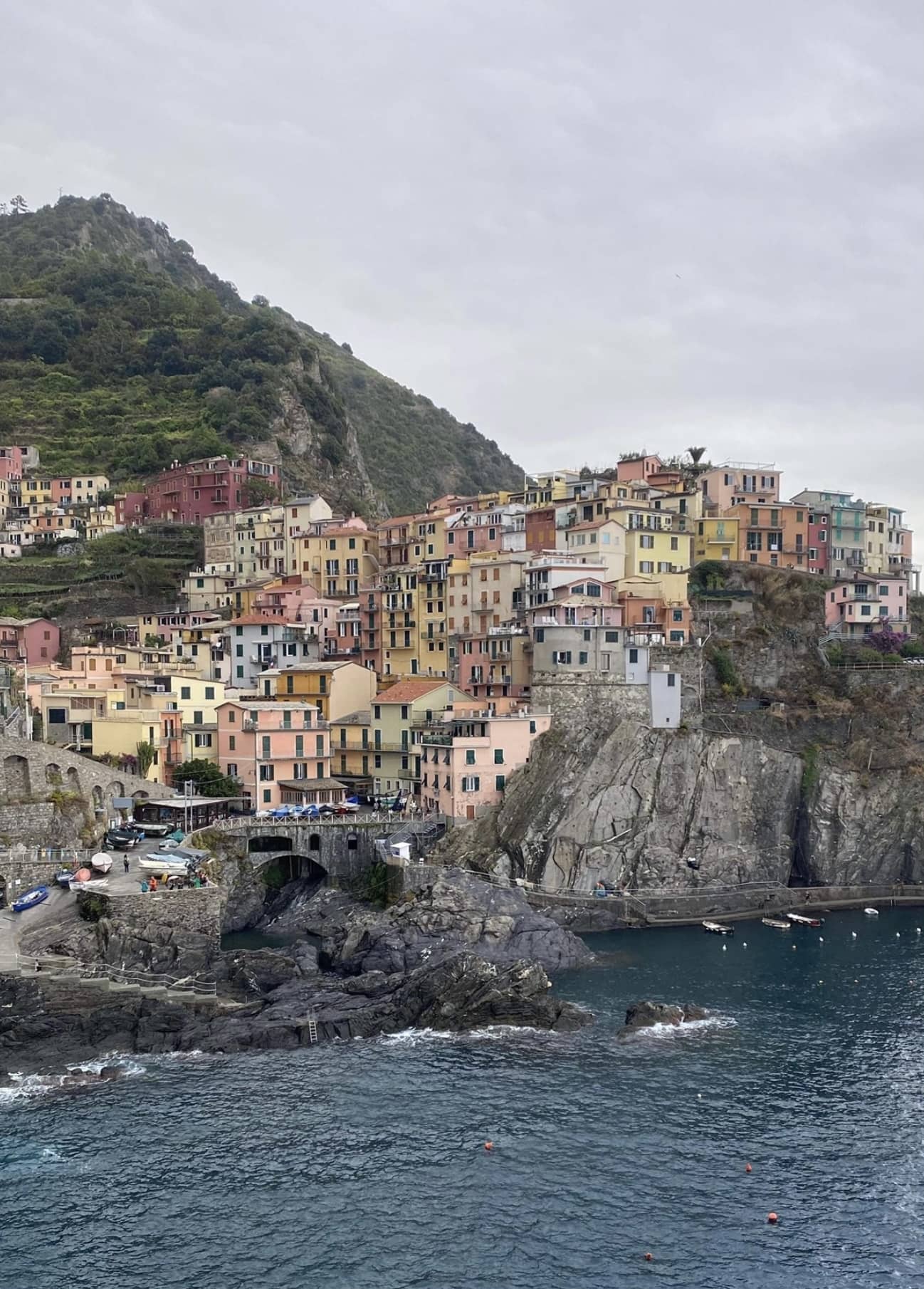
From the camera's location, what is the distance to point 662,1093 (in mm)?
46281

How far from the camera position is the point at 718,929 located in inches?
2798

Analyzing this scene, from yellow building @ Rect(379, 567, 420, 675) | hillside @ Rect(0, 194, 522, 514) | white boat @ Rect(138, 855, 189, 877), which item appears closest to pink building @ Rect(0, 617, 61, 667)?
yellow building @ Rect(379, 567, 420, 675)

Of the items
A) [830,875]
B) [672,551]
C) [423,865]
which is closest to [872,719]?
[830,875]

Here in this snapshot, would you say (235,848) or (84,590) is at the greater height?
(84,590)

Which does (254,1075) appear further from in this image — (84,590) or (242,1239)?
(84,590)

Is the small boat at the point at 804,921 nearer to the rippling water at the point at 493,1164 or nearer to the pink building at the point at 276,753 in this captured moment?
the rippling water at the point at 493,1164

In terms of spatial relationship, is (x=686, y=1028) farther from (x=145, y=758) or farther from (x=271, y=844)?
(x=145, y=758)

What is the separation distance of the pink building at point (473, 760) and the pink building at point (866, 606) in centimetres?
3201

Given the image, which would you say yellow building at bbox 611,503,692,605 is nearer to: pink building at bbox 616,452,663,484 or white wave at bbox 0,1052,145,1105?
pink building at bbox 616,452,663,484

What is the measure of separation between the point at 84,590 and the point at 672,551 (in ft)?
170

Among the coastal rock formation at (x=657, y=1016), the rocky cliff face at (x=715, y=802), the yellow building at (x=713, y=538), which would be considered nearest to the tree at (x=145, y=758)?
the rocky cliff face at (x=715, y=802)

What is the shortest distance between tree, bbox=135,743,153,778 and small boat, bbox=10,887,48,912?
19.3 meters

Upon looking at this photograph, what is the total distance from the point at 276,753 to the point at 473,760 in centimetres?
1323

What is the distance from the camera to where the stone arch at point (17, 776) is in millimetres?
68000
